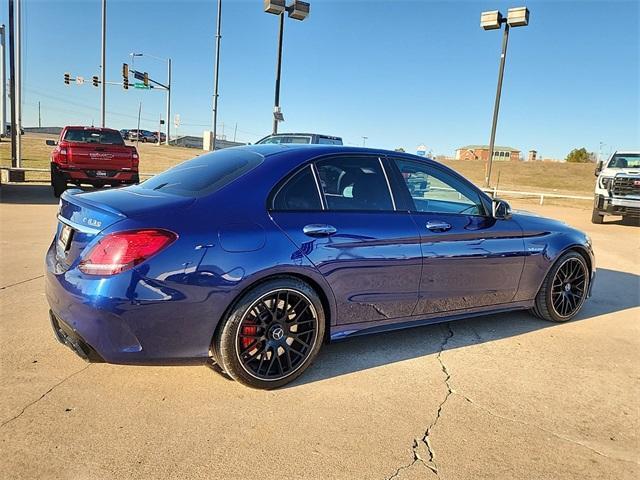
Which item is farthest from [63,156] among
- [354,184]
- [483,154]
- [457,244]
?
[483,154]

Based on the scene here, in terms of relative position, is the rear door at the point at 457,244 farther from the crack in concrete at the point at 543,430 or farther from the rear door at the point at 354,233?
the crack in concrete at the point at 543,430

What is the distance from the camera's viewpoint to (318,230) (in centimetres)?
331

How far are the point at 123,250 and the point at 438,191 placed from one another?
2699 millimetres

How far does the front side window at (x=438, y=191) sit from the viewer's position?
405 cm

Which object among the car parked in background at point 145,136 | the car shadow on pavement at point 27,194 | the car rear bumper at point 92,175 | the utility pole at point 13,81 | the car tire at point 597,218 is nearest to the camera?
the car shadow on pavement at point 27,194

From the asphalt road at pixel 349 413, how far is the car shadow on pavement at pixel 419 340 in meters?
0.02

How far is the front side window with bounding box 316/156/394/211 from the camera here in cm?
357

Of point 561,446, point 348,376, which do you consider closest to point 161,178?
point 348,376

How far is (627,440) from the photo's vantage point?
2.93 m

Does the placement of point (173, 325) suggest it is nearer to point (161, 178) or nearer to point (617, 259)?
point (161, 178)

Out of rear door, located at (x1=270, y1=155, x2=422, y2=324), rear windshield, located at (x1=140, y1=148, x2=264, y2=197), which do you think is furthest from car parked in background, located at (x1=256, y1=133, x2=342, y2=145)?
rear door, located at (x1=270, y1=155, x2=422, y2=324)

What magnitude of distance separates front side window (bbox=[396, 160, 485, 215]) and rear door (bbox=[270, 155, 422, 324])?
1.01 ft

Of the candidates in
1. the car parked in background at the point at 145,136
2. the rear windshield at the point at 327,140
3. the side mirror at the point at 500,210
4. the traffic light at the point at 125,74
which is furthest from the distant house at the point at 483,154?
the side mirror at the point at 500,210

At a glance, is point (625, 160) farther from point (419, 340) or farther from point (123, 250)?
point (123, 250)
